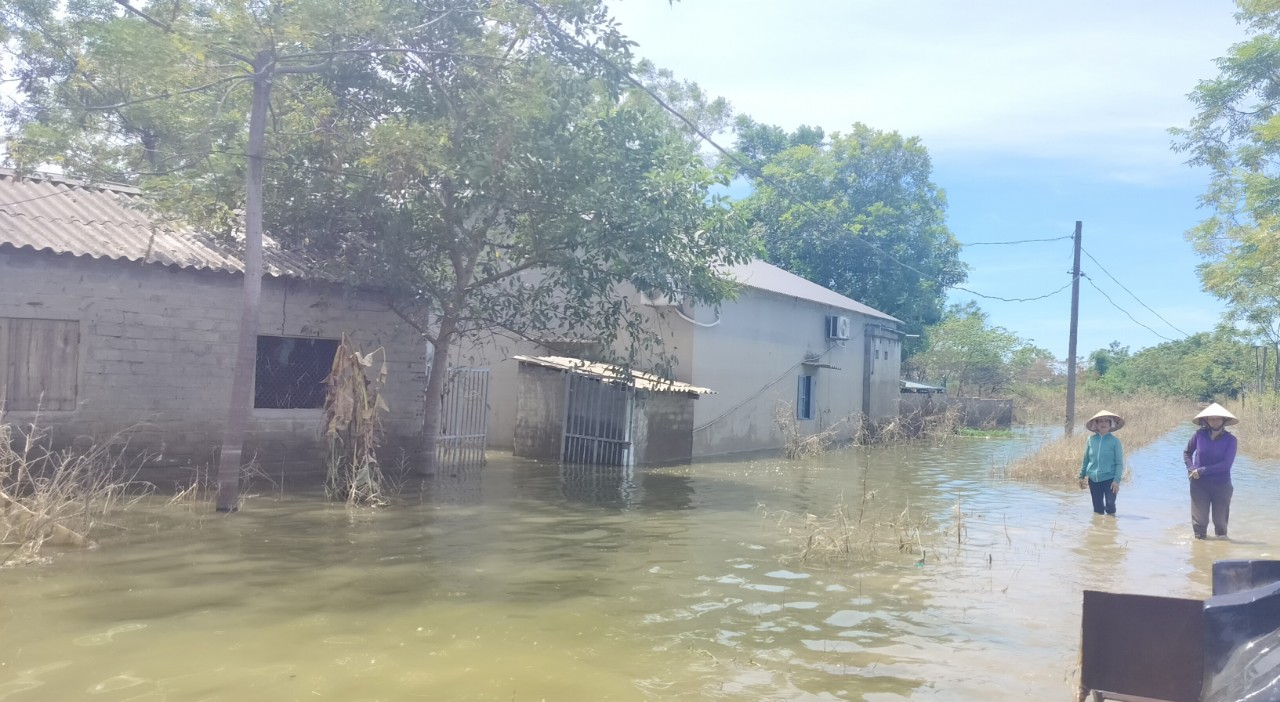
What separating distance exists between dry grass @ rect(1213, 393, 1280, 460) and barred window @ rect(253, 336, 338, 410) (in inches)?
846

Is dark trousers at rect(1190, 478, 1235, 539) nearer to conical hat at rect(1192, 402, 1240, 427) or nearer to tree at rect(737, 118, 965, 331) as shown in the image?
conical hat at rect(1192, 402, 1240, 427)

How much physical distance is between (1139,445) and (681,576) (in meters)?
21.5

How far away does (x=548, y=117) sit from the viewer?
468 inches

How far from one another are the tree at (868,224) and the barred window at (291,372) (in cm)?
2392

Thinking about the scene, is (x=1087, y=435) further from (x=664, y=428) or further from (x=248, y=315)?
(x=248, y=315)

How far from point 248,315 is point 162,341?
228cm

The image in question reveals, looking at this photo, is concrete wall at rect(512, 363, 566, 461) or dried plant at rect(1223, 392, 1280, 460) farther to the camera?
dried plant at rect(1223, 392, 1280, 460)

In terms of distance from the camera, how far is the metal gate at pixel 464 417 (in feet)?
51.5

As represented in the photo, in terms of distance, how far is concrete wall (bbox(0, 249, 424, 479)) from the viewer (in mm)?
11070

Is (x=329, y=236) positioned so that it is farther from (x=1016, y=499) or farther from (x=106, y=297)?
(x=1016, y=499)

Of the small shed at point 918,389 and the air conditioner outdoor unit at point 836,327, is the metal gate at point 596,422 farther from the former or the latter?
the small shed at point 918,389

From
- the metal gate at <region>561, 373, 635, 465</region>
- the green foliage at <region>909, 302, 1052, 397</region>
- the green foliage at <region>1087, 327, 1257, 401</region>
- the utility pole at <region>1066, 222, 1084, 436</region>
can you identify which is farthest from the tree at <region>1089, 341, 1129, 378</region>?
the metal gate at <region>561, 373, 635, 465</region>

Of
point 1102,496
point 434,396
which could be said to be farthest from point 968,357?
point 434,396

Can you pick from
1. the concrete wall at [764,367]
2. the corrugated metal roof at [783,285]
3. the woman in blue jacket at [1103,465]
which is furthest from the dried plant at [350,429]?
the corrugated metal roof at [783,285]
